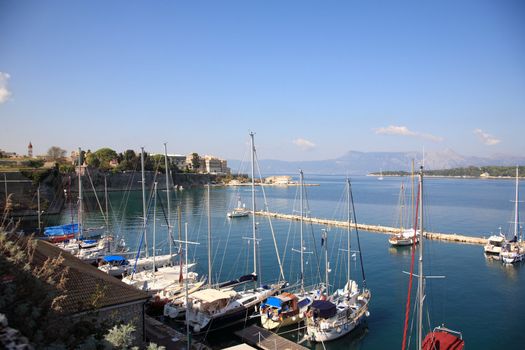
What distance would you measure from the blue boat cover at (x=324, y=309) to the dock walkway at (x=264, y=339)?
2.05 meters

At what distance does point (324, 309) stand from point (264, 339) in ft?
10.3

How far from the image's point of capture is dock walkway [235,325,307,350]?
15974 mm

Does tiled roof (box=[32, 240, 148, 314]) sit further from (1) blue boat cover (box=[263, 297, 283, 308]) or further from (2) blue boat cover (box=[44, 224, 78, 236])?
(2) blue boat cover (box=[44, 224, 78, 236])

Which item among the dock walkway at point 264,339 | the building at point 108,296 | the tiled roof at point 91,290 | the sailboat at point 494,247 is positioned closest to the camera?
the tiled roof at point 91,290

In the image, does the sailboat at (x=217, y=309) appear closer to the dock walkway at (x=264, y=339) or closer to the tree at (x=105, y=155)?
the dock walkway at (x=264, y=339)

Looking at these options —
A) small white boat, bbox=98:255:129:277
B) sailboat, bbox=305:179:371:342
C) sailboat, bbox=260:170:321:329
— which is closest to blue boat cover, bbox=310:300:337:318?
sailboat, bbox=305:179:371:342

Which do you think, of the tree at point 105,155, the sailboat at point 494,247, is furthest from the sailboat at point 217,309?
the tree at point 105,155

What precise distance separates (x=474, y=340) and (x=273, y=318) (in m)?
9.97

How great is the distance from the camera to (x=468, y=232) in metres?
49.2

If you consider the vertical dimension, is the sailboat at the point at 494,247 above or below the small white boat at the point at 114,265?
below

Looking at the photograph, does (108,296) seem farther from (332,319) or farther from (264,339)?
(332,319)

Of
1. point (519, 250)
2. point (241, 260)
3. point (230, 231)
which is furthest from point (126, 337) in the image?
point (230, 231)

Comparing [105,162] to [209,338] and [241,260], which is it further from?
[209,338]

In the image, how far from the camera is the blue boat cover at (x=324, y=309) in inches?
701
